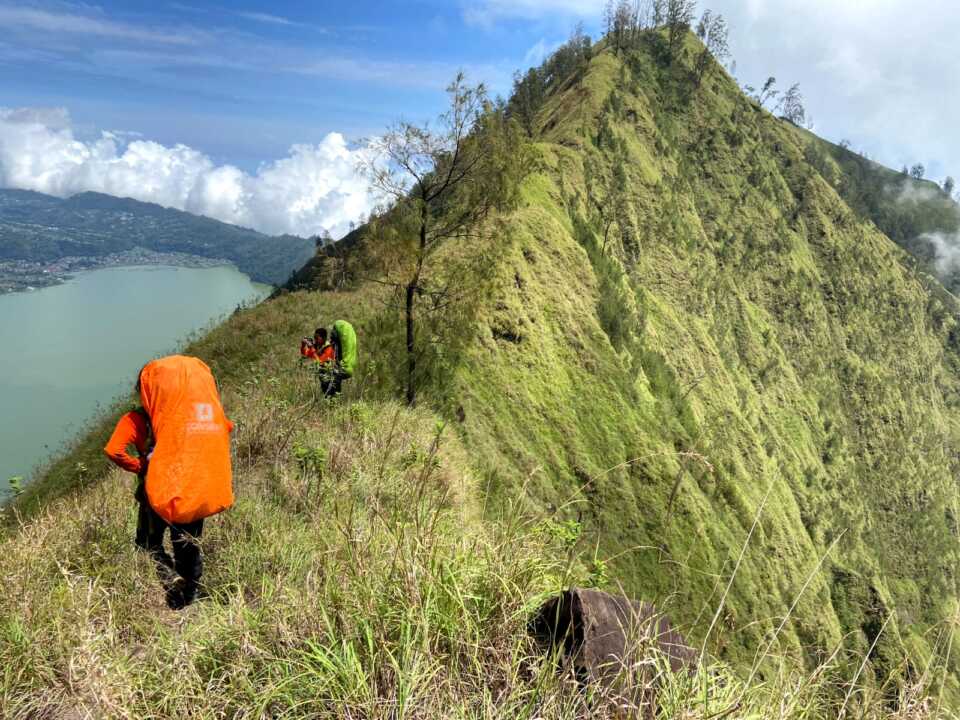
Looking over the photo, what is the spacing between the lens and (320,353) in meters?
8.87

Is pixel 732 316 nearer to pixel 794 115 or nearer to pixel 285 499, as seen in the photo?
pixel 285 499

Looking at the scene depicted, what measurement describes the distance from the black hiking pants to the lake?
11.9 meters

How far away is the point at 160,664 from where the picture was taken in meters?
2.59

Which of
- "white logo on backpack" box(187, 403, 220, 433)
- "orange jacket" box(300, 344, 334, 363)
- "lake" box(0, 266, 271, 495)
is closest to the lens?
"white logo on backpack" box(187, 403, 220, 433)

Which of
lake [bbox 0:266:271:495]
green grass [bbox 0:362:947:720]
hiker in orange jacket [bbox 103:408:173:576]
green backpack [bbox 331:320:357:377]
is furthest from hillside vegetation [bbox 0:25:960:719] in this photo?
lake [bbox 0:266:271:495]

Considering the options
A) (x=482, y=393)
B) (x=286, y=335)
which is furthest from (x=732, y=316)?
(x=286, y=335)

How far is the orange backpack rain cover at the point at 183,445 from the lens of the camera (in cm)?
366

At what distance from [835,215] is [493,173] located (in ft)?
258

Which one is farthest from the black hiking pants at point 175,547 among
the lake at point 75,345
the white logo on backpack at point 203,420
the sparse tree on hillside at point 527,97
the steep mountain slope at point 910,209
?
the steep mountain slope at point 910,209

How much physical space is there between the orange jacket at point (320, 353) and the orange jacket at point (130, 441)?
445 cm

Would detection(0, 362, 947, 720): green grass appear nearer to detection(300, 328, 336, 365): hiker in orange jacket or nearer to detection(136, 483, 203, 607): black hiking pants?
detection(136, 483, 203, 607): black hiking pants

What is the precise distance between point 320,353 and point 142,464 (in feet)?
16.5

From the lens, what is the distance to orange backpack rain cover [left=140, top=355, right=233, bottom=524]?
3658mm

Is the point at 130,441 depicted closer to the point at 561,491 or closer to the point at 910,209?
the point at 561,491
